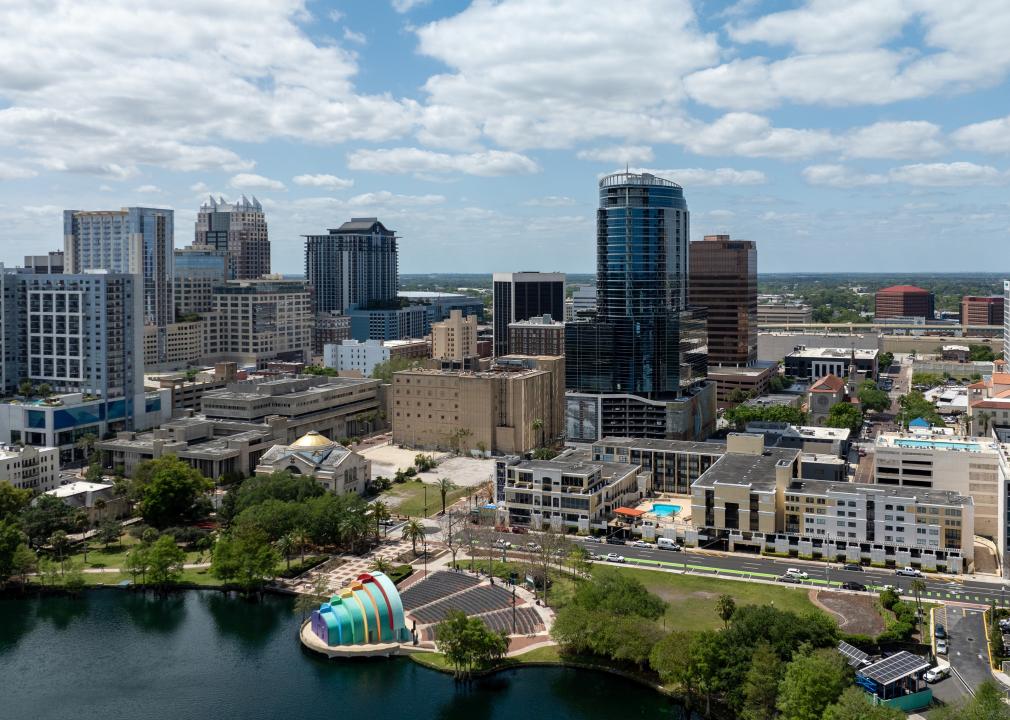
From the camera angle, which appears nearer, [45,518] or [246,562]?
[246,562]

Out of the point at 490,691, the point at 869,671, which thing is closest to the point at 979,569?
the point at 869,671

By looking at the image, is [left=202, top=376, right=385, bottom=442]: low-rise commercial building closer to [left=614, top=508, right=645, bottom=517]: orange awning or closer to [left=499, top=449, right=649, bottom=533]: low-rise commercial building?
[left=499, top=449, right=649, bottom=533]: low-rise commercial building

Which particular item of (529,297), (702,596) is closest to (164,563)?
(702,596)

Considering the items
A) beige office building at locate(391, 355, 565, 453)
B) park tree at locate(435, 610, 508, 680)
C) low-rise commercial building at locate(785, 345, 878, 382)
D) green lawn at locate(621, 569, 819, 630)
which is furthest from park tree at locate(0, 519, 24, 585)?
low-rise commercial building at locate(785, 345, 878, 382)

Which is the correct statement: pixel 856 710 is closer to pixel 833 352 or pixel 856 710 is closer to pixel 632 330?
pixel 632 330

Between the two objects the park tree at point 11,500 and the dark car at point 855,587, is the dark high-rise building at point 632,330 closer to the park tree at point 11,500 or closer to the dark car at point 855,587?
the dark car at point 855,587

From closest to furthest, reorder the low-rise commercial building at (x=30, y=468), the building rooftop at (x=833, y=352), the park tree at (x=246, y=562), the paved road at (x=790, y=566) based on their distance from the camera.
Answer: the paved road at (x=790, y=566), the park tree at (x=246, y=562), the low-rise commercial building at (x=30, y=468), the building rooftop at (x=833, y=352)

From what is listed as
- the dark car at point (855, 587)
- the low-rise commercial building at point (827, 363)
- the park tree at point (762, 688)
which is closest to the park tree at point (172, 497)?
the park tree at point (762, 688)
